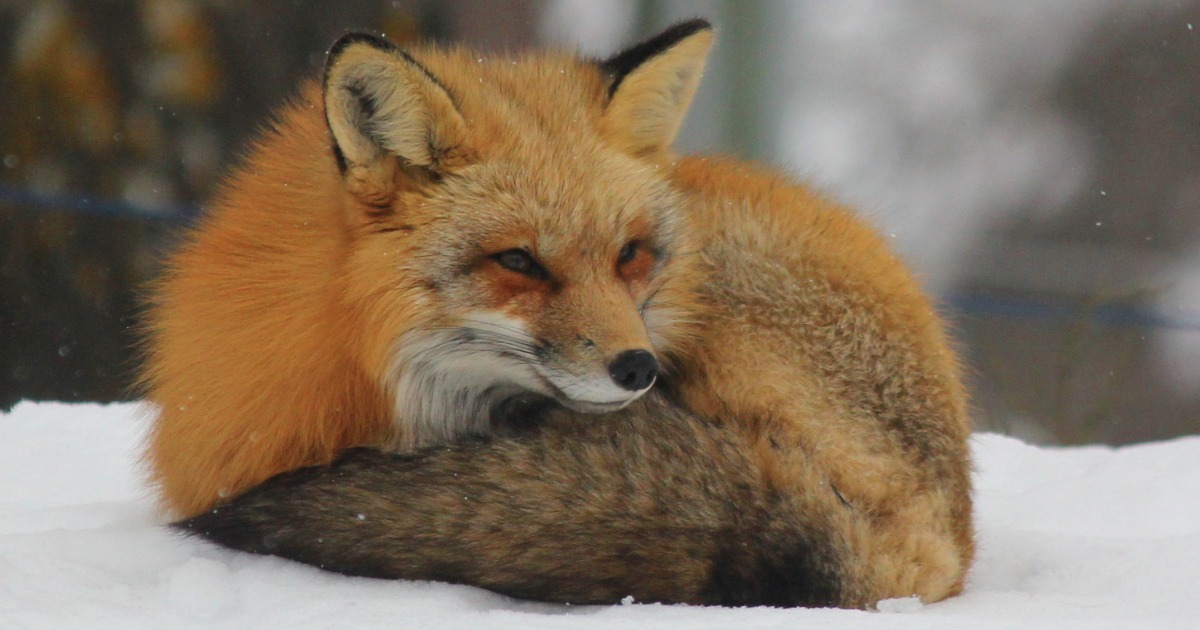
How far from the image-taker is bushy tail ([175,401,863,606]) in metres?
1.71

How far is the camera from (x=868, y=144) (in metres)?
9.49

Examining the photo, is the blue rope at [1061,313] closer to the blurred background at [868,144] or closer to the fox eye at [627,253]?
the blurred background at [868,144]

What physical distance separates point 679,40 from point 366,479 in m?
1.12

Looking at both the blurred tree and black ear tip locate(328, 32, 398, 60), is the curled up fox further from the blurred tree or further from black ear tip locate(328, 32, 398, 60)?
the blurred tree

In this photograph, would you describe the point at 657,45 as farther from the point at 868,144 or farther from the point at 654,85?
the point at 868,144

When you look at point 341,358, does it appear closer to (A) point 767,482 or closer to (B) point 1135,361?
(A) point 767,482

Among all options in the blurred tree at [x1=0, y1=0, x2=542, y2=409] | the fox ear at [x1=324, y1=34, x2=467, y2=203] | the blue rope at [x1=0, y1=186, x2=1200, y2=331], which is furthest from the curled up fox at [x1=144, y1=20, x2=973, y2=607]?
the blurred tree at [x1=0, y1=0, x2=542, y2=409]

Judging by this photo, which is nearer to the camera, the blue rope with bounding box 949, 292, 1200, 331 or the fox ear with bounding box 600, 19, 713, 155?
the fox ear with bounding box 600, 19, 713, 155

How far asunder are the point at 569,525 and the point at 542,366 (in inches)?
12.3

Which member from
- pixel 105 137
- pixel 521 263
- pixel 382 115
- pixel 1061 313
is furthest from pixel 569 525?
pixel 105 137

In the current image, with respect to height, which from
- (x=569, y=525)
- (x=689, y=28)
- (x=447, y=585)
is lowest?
(x=447, y=585)

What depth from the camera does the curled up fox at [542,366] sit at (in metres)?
1.75

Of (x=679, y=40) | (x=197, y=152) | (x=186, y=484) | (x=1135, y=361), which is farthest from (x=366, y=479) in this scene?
(x=1135, y=361)

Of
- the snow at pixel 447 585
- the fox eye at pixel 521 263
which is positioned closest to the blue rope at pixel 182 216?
the snow at pixel 447 585
